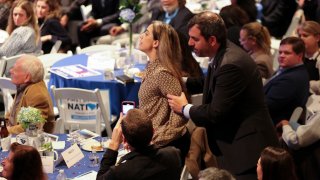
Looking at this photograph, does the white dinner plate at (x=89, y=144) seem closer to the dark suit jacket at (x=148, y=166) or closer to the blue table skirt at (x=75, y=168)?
the blue table skirt at (x=75, y=168)

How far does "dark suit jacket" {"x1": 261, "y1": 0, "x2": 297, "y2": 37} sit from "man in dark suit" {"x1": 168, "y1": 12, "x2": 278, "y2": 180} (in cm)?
563

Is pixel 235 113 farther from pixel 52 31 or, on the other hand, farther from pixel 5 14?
pixel 5 14

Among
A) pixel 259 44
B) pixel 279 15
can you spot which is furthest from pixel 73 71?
pixel 279 15

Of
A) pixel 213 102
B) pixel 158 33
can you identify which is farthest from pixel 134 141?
pixel 158 33

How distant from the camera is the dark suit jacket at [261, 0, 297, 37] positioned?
935 cm

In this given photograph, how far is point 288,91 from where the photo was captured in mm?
5430

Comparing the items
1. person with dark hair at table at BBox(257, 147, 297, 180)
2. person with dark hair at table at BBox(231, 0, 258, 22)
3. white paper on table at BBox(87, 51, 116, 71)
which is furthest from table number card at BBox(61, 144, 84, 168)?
person with dark hair at table at BBox(231, 0, 258, 22)

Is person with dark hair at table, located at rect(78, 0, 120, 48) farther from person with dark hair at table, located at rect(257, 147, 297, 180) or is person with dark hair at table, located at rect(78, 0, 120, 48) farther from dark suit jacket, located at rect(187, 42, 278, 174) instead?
person with dark hair at table, located at rect(257, 147, 297, 180)

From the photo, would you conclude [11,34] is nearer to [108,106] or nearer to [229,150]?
[108,106]

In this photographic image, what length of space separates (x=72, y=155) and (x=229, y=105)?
113 centimetres

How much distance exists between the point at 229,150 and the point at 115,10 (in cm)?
579

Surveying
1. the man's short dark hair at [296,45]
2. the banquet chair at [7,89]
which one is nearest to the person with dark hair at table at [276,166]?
the man's short dark hair at [296,45]

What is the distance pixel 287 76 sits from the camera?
5441 millimetres

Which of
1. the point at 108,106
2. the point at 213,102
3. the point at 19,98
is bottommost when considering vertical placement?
the point at 108,106
